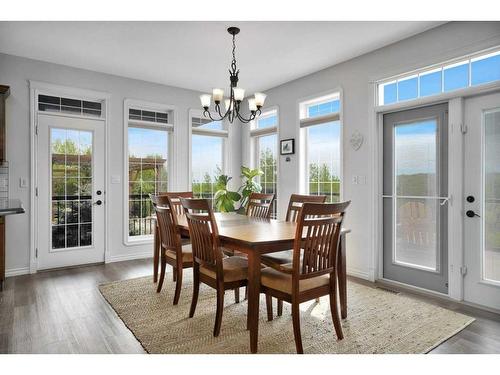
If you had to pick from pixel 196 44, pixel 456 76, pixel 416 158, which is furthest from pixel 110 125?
pixel 456 76

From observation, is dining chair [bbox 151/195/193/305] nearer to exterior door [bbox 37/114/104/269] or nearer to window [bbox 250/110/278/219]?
exterior door [bbox 37/114/104/269]

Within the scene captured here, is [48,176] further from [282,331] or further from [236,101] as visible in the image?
[282,331]

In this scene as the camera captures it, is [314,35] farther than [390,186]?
No

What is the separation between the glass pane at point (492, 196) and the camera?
9.24 ft

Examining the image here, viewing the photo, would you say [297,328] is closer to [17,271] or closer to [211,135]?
[17,271]

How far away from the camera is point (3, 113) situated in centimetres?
358

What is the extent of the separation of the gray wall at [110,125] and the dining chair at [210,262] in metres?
2.49

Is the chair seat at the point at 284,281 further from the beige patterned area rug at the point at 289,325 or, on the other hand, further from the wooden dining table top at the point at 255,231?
the beige patterned area rug at the point at 289,325

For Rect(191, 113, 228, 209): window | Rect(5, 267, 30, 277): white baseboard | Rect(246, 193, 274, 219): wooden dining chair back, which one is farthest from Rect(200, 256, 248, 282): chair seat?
Rect(191, 113, 228, 209): window

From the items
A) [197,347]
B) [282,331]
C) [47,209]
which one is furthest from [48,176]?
[282,331]

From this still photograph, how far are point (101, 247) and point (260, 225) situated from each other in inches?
108

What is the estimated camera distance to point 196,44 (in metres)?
3.53

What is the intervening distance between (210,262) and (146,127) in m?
3.21

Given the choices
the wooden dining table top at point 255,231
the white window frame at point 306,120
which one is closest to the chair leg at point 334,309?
the wooden dining table top at point 255,231
